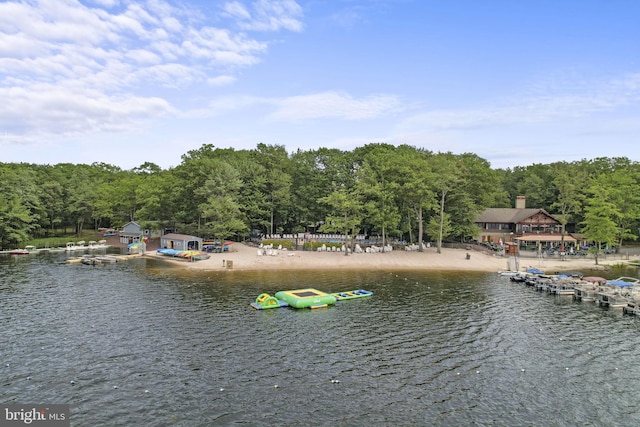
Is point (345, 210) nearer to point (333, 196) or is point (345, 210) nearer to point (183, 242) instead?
point (333, 196)

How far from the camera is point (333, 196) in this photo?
212 ft

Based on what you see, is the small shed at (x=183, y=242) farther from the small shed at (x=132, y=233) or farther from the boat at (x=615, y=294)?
the boat at (x=615, y=294)

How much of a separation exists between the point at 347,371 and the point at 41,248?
2889 inches

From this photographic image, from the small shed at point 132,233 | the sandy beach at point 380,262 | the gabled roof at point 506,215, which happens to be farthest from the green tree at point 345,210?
the small shed at point 132,233

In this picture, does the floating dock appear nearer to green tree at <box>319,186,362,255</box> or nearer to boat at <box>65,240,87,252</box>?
green tree at <box>319,186,362,255</box>

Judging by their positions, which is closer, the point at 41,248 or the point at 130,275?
the point at 130,275

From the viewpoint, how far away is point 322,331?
30.5 metres

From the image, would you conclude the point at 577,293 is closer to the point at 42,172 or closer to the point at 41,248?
the point at 41,248

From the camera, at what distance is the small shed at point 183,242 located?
69250 millimetres

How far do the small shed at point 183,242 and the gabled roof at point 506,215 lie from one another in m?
53.7

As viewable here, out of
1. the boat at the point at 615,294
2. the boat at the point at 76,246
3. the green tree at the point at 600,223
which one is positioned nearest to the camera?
the boat at the point at 615,294

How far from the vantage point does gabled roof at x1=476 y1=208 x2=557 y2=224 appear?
79.0m

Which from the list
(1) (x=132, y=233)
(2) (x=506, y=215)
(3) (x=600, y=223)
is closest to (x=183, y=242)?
(1) (x=132, y=233)

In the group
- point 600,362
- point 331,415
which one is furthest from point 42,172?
point 600,362
